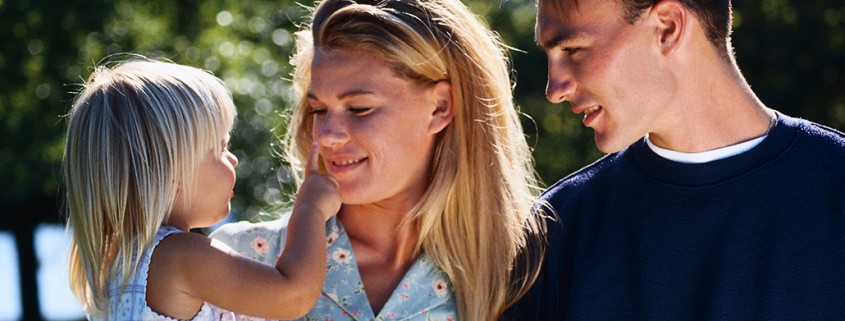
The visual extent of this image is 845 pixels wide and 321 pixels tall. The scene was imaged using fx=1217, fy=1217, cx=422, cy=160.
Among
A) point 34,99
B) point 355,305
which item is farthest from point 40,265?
point 355,305

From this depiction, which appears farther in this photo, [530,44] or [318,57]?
[530,44]

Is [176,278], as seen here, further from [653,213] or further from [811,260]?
[811,260]

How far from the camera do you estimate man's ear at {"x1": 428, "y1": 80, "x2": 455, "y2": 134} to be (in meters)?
3.16

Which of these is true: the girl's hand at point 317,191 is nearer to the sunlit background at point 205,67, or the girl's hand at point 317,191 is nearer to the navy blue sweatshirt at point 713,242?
the navy blue sweatshirt at point 713,242

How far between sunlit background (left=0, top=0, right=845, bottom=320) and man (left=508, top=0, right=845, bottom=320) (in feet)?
11.1

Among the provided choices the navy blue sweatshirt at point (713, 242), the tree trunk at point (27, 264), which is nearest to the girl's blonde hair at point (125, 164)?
the navy blue sweatshirt at point (713, 242)

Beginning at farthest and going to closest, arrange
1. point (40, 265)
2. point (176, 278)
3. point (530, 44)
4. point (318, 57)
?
point (530, 44)
point (40, 265)
point (318, 57)
point (176, 278)

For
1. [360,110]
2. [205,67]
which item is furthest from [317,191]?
[205,67]

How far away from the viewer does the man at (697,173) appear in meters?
2.81

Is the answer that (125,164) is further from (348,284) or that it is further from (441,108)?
(441,108)

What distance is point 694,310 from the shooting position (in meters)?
2.89

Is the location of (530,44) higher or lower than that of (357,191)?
lower

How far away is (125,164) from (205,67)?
5010 mm

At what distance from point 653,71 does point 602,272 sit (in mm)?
518
